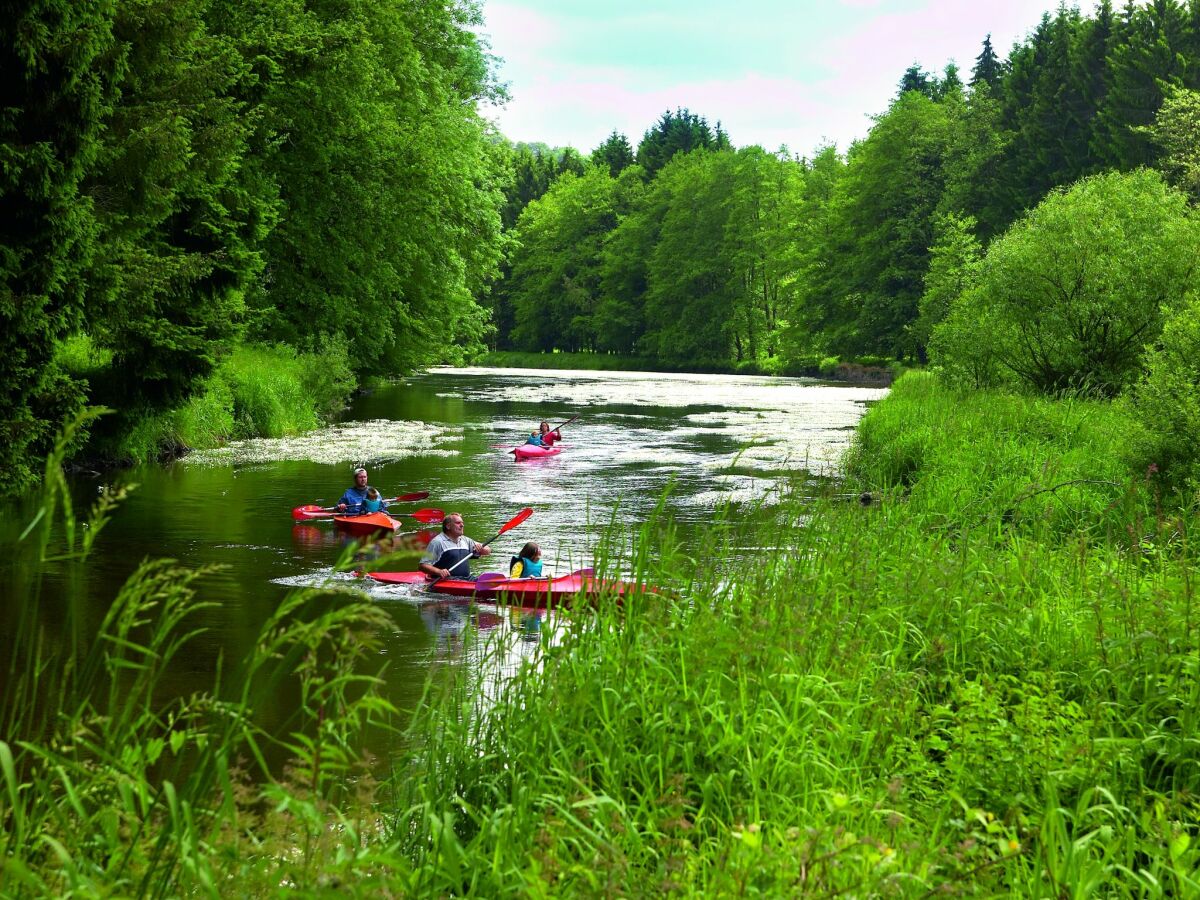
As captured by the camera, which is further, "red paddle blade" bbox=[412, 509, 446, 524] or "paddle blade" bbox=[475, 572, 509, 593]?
"red paddle blade" bbox=[412, 509, 446, 524]

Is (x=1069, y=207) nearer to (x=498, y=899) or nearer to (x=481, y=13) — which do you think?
(x=498, y=899)

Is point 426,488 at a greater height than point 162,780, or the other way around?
point 162,780

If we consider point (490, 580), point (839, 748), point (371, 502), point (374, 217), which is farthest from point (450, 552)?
point (374, 217)

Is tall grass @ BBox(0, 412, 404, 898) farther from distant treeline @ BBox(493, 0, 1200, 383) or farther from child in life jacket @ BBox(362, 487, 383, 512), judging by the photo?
distant treeline @ BBox(493, 0, 1200, 383)

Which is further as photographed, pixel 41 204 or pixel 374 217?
pixel 374 217

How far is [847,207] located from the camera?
62.8m

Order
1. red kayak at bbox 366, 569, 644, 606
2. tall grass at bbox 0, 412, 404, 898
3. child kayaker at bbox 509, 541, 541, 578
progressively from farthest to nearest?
child kayaker at bbox 509, 541, 541, 578 → red kayak at bbox 366, 569, 644, 606 → tall grass at bbox 0, 412, 404, 898

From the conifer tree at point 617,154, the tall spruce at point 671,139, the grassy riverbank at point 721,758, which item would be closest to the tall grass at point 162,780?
the grassy riverbank at point 721,758

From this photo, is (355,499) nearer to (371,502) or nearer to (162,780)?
(371,502)

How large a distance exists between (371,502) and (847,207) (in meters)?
52.7

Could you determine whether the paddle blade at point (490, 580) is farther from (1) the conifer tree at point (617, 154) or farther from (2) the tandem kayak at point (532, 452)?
(1) the conifer tree at point (617, 154)

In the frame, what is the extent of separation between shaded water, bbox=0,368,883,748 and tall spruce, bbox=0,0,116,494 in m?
1.75

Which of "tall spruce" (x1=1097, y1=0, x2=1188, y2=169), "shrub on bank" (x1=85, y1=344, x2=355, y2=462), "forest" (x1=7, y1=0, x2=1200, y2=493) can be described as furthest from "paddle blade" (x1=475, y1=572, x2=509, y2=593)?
"tall spruce" (x1=1097, y1=0, x2=1188, y2=169)

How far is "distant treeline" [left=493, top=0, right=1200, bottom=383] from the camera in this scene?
49.0m
